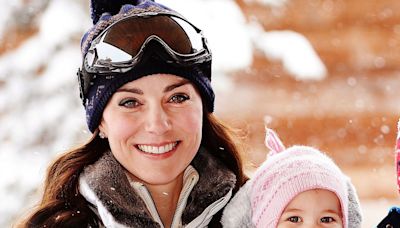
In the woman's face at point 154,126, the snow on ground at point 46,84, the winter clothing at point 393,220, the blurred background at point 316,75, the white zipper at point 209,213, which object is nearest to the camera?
the winter clothing at point 393,220

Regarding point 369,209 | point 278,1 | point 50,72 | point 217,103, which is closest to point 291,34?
point 278,1

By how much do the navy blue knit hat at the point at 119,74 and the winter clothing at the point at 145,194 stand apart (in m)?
0.14

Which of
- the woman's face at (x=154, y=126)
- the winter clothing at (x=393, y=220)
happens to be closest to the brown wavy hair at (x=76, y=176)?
the woman's face at (x=154, y=126)

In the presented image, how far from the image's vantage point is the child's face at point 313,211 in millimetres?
2344

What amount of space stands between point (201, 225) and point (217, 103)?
5.02ft

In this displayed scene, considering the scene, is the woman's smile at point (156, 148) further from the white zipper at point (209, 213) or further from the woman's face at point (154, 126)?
the white zipper at point (209, 213)

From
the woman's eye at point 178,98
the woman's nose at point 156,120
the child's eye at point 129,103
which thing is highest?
the woman's eye at point 178,98

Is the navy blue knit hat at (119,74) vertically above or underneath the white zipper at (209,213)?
above

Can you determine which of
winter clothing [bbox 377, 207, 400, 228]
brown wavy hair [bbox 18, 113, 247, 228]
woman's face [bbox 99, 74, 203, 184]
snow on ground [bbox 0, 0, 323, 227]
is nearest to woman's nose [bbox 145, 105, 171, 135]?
woman's face [bbox 99, 74, 203, 184]

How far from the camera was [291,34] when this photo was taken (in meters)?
4.12

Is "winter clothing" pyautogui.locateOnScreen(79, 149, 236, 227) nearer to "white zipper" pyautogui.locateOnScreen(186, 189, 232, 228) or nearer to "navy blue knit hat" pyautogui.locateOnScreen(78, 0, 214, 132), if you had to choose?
"white zipper" pyautogui.locateOnScreen(186, 189, 232, 228)

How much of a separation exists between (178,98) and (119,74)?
6.9 inches

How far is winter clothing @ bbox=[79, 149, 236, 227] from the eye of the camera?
8.08 feet

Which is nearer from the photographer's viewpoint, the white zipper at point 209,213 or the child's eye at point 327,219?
the child's eye at point 327,219
